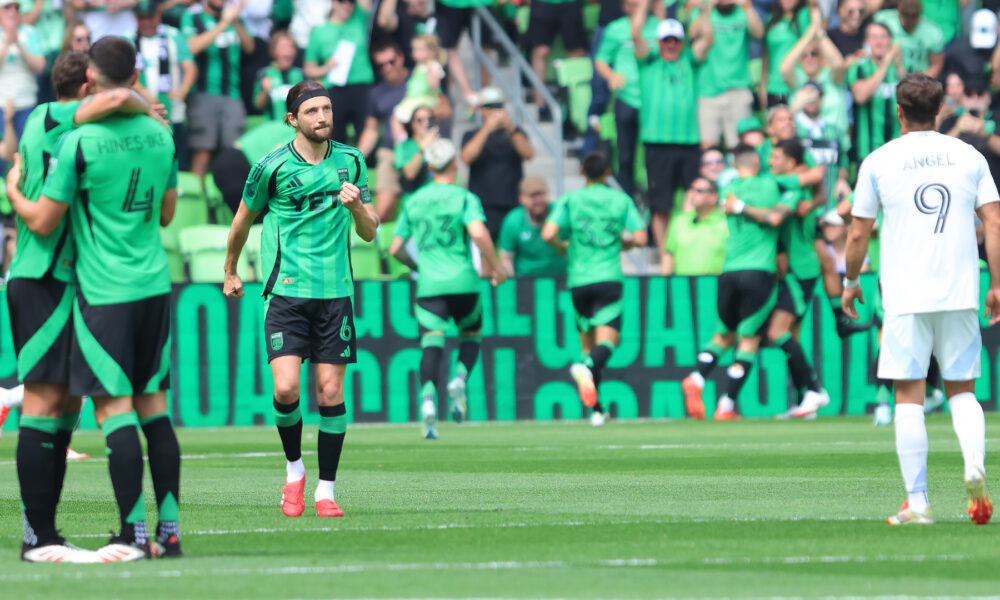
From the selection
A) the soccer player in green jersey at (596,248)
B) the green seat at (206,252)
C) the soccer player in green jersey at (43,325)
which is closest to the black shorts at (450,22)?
the green seat at (206,252)

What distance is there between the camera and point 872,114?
870 inches

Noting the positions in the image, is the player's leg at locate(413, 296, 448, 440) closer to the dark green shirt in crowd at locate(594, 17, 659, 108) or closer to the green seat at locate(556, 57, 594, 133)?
the dark green shirt in crowd at locate(594, 17, 659, 108)

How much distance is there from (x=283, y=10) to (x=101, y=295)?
50.4ft

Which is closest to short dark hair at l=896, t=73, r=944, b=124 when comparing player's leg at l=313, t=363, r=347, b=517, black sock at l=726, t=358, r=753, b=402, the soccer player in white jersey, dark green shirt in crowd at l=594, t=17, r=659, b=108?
the soccer player in white jersey

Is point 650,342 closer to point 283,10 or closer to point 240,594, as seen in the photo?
point 283,10

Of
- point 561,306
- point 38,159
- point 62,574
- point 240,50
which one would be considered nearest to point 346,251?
point 38,159

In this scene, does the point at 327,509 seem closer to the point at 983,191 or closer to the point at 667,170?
the point at 983,191

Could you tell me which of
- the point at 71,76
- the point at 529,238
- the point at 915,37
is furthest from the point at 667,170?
the point at 71,76

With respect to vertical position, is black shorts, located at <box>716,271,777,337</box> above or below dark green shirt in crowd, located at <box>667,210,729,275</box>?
below

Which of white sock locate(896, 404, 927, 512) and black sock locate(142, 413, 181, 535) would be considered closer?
black sock locate(142, 413, 181, 535)

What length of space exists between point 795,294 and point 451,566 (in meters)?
12.5

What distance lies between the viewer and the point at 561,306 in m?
20.4

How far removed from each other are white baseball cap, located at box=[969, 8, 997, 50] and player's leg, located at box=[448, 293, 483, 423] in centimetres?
817

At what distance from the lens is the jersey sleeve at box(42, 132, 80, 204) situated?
7.26m
